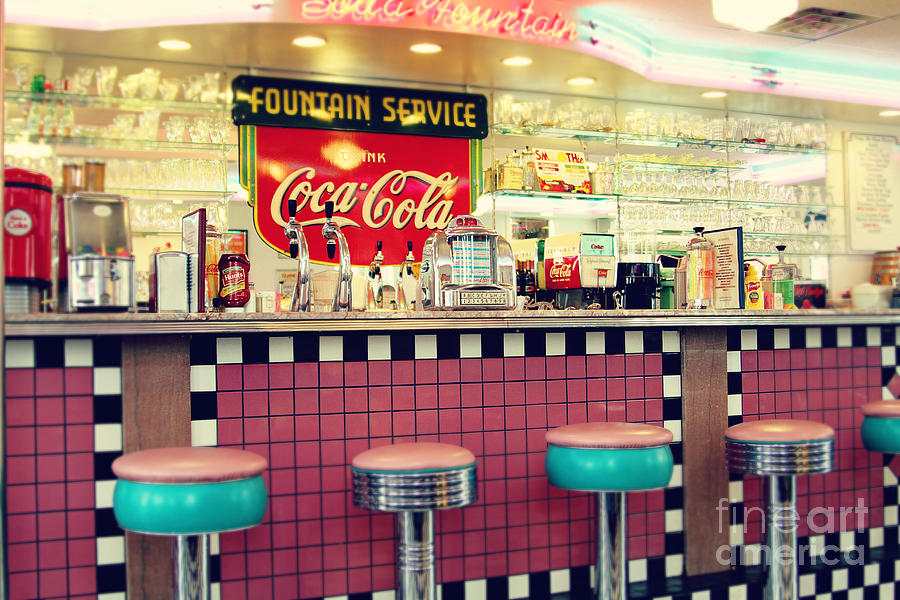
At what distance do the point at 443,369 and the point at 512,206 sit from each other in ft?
9.49

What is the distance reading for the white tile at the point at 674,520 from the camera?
329 cm

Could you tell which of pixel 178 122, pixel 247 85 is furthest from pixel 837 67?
pixel 178 122

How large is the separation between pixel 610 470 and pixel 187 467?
4.05ft

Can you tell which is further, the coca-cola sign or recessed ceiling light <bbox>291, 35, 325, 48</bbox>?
the coca-cola sign

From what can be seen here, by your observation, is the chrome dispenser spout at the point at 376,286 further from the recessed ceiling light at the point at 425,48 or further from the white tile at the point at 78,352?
the recessed ceiling light at the point at 425,48

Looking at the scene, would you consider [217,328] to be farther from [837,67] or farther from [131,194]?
[837,67]

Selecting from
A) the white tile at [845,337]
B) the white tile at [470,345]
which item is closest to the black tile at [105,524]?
the white tile at [470,345]

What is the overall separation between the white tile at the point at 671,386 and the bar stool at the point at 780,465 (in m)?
0.35

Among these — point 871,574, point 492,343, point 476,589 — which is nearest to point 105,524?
point 476,589

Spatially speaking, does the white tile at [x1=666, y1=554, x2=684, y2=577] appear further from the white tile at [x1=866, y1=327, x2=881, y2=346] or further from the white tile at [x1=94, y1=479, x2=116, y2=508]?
the white tile at [x1=94, y1=479, x2=116, y2=508]

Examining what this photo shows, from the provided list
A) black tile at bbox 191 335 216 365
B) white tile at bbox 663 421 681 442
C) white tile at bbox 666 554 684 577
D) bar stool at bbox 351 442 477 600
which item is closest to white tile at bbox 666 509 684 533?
white tile at bbox 666 554 684 577

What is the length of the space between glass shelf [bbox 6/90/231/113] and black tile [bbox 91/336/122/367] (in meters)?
2.60

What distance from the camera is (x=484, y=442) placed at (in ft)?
9.98

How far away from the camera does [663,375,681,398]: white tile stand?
3.30 metres
